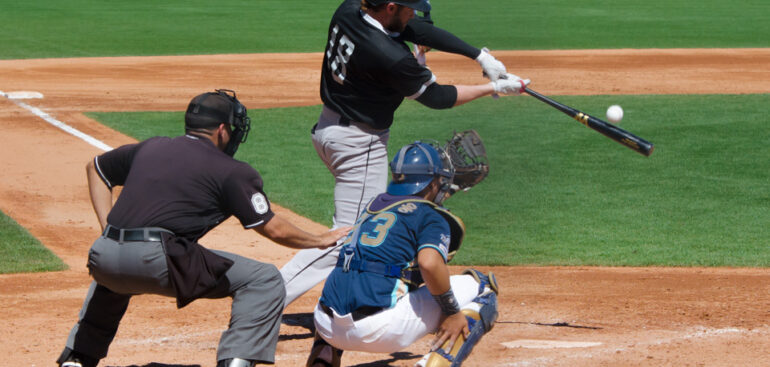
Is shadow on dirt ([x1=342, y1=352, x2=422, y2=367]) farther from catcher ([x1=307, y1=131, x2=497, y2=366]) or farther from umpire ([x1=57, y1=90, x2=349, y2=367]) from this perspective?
umpire ([x1=57, y1=90, x2=349, y2=367])

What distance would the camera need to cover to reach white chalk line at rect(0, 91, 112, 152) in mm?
11663

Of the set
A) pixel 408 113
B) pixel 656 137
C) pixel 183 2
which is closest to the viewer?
pixel 656 137

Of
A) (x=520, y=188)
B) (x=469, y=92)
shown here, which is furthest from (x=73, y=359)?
(x=520, y=188)

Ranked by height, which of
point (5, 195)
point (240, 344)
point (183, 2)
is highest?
point (240, 344)

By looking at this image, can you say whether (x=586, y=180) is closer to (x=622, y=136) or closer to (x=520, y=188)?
(x=520, y=188)

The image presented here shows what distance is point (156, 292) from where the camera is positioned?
3.95 meters

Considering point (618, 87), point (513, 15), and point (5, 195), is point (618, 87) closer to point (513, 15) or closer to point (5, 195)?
point (5, 195)

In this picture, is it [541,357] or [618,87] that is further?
[618,87]

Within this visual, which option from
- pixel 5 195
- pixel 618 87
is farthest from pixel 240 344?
pixel 618 87

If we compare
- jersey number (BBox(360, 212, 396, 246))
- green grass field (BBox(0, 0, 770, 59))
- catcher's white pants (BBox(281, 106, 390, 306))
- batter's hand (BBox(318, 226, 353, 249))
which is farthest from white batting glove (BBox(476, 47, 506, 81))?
green grass field (BBox(0, 0, 770, 59))

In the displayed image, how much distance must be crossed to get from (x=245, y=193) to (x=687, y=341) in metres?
2.58

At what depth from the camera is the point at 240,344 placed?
3.91m

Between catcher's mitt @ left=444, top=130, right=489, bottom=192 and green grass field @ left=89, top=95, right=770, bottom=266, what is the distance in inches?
109

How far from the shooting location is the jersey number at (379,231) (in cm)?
392
